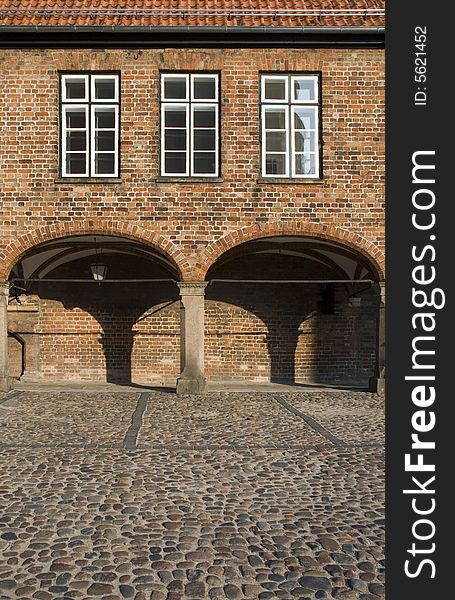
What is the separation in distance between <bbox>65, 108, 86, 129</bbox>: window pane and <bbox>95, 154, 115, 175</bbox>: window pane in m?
0.67

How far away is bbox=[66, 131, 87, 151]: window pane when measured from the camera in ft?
39.0

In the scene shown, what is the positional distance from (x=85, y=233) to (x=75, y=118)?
227cm

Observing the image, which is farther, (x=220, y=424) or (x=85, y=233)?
(x=85, y=233)

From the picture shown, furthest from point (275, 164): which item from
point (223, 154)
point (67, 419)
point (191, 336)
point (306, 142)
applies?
point (67, 419)

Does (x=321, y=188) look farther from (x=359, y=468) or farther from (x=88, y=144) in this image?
(x=359, y=468)

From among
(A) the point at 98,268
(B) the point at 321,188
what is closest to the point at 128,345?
(A) the point at 98,268

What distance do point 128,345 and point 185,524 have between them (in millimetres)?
10840

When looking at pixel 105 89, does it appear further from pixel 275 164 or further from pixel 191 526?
pixel 191 526

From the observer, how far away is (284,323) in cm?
1528

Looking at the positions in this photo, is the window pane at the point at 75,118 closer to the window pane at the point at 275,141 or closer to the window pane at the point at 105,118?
the window pane at the point at 105,118

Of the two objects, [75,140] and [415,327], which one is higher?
[75,140]

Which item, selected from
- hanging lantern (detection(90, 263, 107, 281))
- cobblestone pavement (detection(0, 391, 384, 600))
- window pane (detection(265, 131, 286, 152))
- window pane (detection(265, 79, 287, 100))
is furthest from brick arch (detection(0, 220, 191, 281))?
cobblestone pavement (detection(0, 391, 384, 600))

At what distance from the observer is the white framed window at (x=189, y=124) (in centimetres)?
1187

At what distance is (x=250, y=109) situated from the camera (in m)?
11.8
